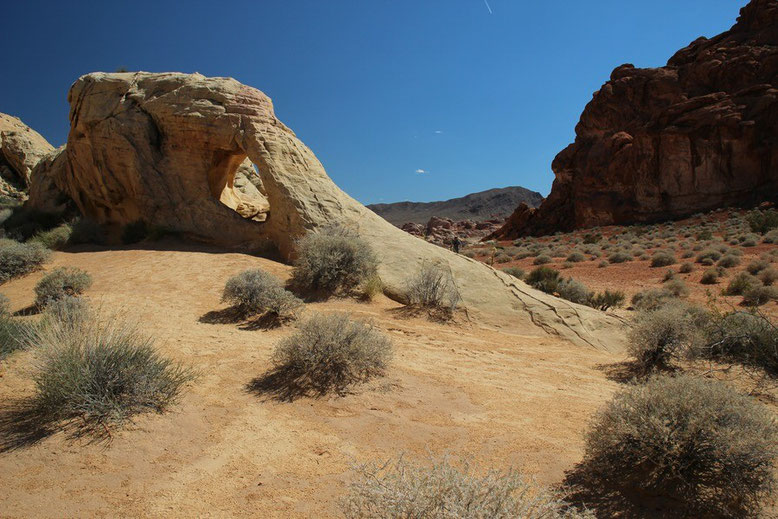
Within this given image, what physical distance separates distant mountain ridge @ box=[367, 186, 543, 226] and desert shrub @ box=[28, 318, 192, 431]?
3399 inches

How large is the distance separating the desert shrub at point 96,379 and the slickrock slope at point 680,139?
39237 mm

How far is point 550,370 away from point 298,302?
3630 millimetres

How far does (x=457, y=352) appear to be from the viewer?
230 inches

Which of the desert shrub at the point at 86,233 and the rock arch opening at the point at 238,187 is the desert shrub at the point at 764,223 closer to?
the rock arch opening at the point at 238,187

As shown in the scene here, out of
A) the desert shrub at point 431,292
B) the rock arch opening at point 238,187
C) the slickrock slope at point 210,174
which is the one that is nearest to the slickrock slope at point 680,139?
the rock arch opening at point 238,187

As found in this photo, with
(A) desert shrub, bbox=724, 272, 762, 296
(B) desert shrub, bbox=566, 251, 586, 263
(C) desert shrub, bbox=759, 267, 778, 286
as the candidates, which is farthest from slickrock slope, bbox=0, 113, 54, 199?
(C) desert shrub, bbox=759, 267, 778, 286

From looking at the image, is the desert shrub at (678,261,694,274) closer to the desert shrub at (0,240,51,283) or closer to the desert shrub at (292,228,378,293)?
the desert shrub at (292,228,378,293)

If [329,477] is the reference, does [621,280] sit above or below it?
above

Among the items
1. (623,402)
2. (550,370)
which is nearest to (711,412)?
(623,402)

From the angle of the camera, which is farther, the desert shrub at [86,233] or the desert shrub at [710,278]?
the desert shrub at [710,278]

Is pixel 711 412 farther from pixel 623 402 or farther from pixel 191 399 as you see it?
pixel 191 399

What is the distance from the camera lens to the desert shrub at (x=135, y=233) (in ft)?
35.5

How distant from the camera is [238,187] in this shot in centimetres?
1421

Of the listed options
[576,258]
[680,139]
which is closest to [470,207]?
[680,139]
